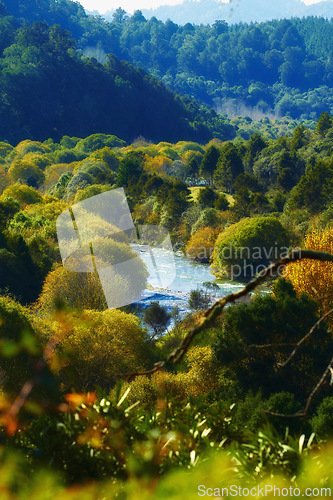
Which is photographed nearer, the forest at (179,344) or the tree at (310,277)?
the forest at (179,344)

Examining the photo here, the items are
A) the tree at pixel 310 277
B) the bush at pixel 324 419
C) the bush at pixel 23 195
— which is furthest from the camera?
the bush at pixel 23 195

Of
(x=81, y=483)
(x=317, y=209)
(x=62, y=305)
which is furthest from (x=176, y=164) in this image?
(x=81, y=483)

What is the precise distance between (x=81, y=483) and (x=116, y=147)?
114806 mm

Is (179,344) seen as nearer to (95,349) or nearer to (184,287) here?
(95,349)

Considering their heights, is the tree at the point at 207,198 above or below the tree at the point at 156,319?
above

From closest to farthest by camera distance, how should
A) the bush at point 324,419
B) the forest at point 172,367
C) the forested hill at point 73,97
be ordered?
the forest at point 172,367 → the bush at point 324,419 → the forested hill at point 73,97

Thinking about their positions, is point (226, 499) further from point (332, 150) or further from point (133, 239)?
point (332, 150)

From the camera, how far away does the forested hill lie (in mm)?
130375

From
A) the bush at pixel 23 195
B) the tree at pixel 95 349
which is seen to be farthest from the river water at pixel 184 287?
the bush at pixel 23 195

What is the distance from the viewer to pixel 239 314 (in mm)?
16953

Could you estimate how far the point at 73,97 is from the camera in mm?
140375

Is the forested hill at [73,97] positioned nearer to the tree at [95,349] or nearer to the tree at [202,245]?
the tree at [202,245]

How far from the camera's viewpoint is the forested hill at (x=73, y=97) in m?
130

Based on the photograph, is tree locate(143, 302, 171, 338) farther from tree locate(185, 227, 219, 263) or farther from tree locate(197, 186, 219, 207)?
tree locate(197, 186, 219, 207)
